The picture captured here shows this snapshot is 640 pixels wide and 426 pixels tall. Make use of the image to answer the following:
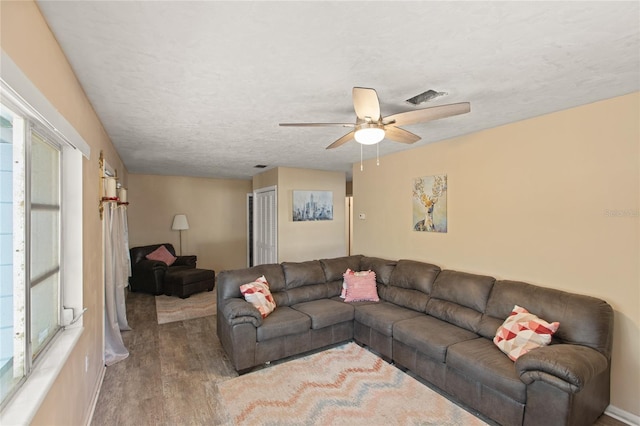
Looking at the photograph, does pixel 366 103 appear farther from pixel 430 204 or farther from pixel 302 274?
pixel 302 274

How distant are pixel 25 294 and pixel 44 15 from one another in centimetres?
125

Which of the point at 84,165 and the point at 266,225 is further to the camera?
the point at 266,225

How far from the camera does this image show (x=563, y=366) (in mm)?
1925

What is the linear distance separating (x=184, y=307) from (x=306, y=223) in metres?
2.52

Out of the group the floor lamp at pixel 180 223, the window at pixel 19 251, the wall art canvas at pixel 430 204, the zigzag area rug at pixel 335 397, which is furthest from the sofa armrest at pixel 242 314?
the floor lamp at pixel 180 223

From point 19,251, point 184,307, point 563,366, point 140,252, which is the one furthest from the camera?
point 140,252

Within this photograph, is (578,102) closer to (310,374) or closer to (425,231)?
(425,231)

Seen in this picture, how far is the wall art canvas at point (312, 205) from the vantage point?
18.7 feet

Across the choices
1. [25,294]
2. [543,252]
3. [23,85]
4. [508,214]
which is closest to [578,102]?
[508,214]

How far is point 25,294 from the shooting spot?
4.50 ft

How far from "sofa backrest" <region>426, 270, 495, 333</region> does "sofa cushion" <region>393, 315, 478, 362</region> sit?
9 cm

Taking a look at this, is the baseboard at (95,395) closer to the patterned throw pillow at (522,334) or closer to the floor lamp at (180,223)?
the patterned throw pillow at (522,334)

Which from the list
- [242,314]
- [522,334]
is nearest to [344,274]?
[242,314]

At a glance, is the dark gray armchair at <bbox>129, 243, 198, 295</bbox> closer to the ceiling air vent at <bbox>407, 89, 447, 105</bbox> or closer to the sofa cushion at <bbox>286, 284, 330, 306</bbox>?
the sofa cushion at <bbox>286, 284, 330, 306</bbox>
